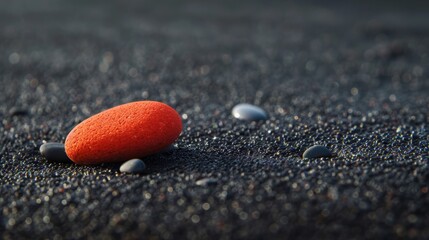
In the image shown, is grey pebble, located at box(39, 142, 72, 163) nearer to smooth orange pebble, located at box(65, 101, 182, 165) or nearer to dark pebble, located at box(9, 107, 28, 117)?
smooth orange pebble, located at box(65, 101, 182, 165)

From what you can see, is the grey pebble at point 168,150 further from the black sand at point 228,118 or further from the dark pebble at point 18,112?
the dark pebble at point 18,112

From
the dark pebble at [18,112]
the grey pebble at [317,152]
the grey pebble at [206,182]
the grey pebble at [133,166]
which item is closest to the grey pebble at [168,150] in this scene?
the grey pebble at [133,166]

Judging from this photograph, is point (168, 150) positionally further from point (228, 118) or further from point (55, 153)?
point (228, 118)

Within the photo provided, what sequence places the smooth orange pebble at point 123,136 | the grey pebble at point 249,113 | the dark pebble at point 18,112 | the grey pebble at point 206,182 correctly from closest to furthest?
the grey pebble at point 206,182 < the smooth orange pebble at point 123,136 < the grey pebble at point 249,113 < the dark pebble at point 18,112

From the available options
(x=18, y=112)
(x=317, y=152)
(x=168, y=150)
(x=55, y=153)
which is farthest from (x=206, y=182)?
(x=18, y=112)

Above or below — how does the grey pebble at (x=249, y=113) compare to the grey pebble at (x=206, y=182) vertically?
above

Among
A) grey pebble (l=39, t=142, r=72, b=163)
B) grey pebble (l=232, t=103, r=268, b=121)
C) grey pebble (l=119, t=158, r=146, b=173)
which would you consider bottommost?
grey pebble (l=119, t=158, r=146, b=173)

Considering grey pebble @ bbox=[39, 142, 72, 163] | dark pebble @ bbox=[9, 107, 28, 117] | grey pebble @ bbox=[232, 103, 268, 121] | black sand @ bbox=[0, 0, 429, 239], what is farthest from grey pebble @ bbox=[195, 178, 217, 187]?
dark pebble @ bbox=[9, 107, 28, 117]

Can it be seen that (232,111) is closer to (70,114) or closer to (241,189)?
(70,114)
